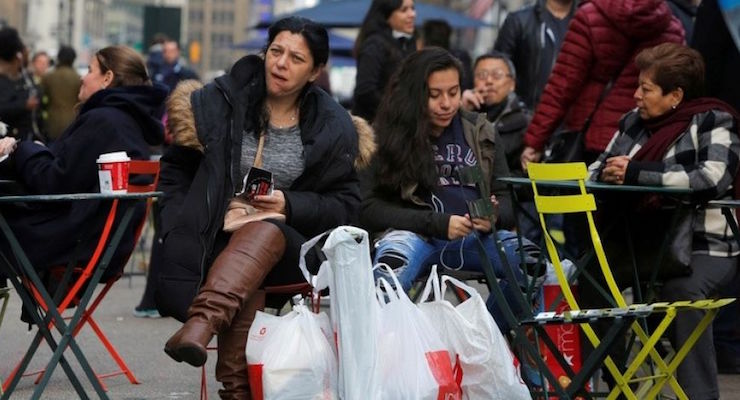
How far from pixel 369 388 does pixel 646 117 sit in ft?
6.22

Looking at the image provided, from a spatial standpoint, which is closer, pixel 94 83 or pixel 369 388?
pixel 369 388

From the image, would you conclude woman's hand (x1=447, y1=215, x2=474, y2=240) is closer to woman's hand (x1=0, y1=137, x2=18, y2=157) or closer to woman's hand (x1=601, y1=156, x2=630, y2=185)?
woman's hand (x1=601, y1=156, x2=630, y2=185)

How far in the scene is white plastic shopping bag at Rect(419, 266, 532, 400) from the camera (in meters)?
6.48

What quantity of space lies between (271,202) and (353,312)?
2.35 ft

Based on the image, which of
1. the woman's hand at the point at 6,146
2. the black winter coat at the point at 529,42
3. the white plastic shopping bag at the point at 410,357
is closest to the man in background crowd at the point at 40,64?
the black winter coat at the point at 529,42

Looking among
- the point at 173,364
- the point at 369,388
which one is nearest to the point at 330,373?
the point at 369,388

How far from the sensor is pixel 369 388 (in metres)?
6.18

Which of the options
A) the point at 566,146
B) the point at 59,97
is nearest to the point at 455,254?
the point at 566,146

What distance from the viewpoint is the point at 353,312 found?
620cm

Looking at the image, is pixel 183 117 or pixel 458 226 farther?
pixel 458 226

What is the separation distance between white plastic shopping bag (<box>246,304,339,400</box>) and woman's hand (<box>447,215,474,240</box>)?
1167 mm

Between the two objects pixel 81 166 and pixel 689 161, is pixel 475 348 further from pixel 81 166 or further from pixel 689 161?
pixel 81 166

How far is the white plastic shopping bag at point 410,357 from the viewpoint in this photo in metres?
6.23

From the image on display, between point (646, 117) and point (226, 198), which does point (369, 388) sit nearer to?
point (226, 198)
